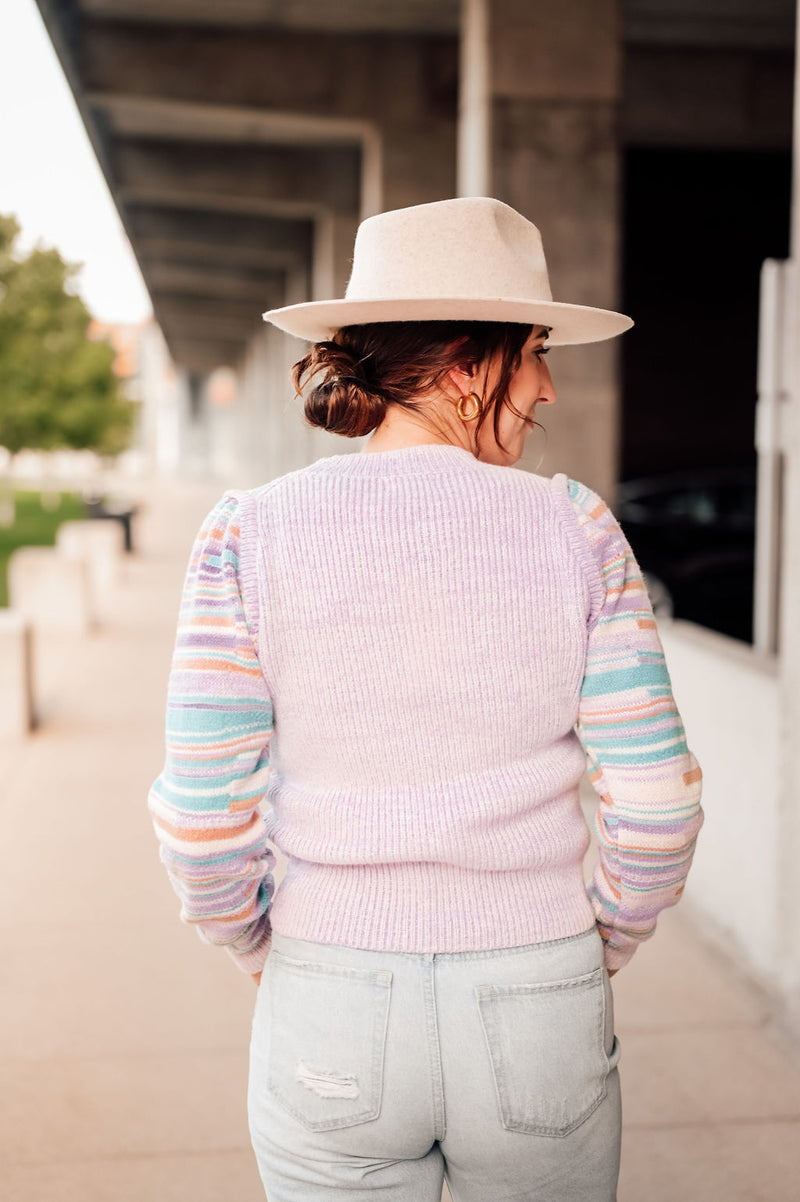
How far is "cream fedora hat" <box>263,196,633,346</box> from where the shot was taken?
5.82ft

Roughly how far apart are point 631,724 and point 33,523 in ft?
118

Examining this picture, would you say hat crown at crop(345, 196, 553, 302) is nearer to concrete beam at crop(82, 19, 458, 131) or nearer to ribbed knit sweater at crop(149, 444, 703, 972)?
ribbed knit sweater at crop(149, 444, 703, 972)

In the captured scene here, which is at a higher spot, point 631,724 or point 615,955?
point 631,724

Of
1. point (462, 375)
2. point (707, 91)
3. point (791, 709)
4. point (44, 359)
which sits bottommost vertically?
point (791, 709)

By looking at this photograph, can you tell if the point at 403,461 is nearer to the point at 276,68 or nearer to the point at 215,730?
the point at 215,730

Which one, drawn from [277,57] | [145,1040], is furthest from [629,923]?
[277,57]

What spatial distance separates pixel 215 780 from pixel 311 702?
0.16 meters

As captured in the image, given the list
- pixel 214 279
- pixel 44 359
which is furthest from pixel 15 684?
pixel 44 359

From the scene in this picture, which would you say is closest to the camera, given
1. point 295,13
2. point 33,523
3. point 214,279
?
point 295,13

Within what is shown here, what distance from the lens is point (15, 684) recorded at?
8.74m

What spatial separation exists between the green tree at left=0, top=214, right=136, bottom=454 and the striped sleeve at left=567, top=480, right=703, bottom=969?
31.1 m

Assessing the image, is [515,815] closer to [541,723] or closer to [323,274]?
[541,723]

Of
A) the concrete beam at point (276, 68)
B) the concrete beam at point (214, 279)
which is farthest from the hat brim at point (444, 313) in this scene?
the concrete beam at point (214, 279)

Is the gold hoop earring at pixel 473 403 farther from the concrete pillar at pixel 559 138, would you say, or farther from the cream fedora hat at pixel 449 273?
the concrete pillar at pixel 559 138
